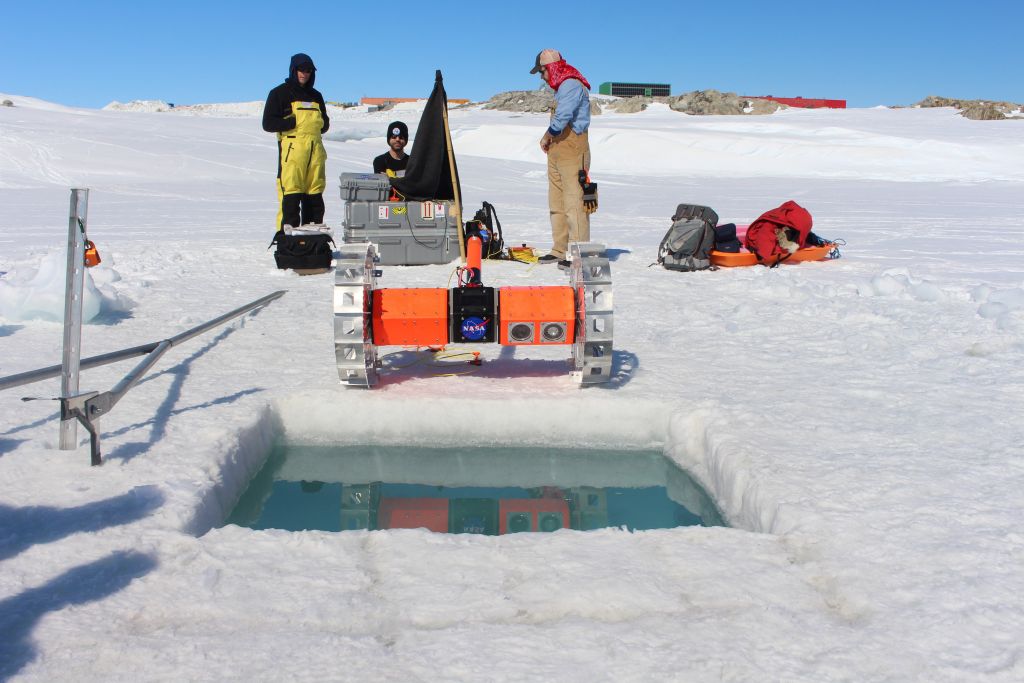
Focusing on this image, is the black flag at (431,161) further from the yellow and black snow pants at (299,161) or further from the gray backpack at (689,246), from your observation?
the gray backpack at (689,246)

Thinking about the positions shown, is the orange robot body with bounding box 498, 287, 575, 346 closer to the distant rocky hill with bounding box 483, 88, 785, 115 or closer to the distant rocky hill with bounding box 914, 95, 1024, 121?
the distant rocky hill with bounding box 914, 95, 1024, 121

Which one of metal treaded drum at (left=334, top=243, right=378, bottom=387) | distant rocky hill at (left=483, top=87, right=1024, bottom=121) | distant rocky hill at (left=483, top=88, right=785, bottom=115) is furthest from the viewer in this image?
distant rocky hill at (left=483, top=88, right=785, bottom=115)

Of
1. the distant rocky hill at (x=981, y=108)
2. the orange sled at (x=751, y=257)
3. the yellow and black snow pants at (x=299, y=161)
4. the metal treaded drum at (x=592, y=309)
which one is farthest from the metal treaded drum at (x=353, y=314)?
the distant rocky hill at (x=981, y=108)

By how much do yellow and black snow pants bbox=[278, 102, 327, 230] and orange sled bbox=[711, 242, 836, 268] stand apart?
3522mm

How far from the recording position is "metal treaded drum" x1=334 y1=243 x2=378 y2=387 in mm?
3580

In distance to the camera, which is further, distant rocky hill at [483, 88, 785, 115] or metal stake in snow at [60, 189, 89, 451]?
distant rocky hill at [483, 88, 785, 115]

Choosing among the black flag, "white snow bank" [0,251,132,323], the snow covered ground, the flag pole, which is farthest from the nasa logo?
the black flag

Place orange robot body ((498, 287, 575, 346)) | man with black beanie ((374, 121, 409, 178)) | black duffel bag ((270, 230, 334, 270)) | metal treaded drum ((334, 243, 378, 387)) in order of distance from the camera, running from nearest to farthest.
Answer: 1. metal treaded drum ((334, 243, 378, 387))
2. orange robot body ((498, 287, 575, 346))
3. black duffel bag ((270, 230, 334, 270))
4. man with black beanie ((374, 121, 409, 178))

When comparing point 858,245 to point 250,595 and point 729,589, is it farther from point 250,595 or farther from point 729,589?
point 250,595

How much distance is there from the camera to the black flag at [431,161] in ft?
24.3

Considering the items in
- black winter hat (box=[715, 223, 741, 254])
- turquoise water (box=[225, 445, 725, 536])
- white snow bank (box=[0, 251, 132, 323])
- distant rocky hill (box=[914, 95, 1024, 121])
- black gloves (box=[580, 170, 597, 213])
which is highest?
distant rocky hill (box=[914, 95, 1024, 121])

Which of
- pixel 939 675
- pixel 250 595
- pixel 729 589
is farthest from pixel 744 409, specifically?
pixel 250 595

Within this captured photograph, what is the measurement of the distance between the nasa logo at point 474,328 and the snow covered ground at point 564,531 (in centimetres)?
28

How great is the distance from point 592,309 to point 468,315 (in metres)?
0.53
